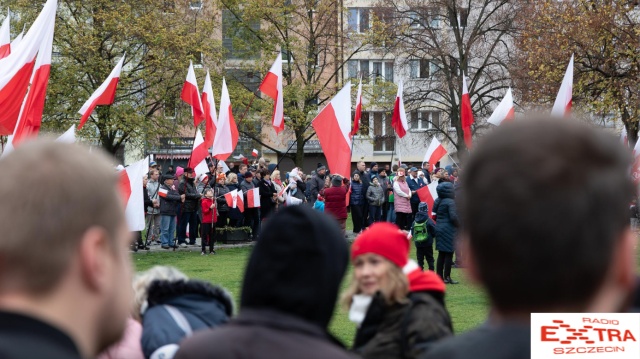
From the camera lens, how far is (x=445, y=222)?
1413 centimetres

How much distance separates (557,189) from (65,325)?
94cm

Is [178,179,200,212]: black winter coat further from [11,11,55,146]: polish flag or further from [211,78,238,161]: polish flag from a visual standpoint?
[11,11,55,146]: polish flag

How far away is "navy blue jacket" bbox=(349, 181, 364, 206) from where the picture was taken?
80.4ft

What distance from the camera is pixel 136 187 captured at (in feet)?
41.8

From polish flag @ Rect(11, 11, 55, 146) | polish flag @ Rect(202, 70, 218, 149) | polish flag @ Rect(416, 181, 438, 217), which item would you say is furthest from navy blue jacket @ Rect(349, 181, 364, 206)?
polish flag @ Rect(11, 11, 55, 146)

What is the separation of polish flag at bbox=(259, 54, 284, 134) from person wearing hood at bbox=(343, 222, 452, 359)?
14.6 meters

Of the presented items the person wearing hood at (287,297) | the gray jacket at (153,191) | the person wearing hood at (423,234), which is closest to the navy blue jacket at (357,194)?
the gray jacket at (153,191)

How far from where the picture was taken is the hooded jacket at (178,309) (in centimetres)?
376

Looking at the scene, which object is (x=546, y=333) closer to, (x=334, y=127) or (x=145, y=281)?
(x=145, y=281)

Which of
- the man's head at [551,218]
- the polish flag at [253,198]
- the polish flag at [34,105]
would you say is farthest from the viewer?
the polish flag at [253,198]

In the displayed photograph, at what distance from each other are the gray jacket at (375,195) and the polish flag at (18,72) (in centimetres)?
1373

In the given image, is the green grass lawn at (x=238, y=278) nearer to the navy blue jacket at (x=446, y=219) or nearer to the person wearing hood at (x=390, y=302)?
the navy blue jacket at (x=446, y=219)

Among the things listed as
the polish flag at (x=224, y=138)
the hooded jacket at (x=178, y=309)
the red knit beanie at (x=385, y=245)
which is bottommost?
the hooded jacket at (x=178, y=309)

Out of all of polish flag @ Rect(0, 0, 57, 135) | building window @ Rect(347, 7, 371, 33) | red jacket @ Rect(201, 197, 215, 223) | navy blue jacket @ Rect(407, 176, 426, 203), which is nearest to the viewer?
polish flag @ Rect(0, 0, 57, 135)
